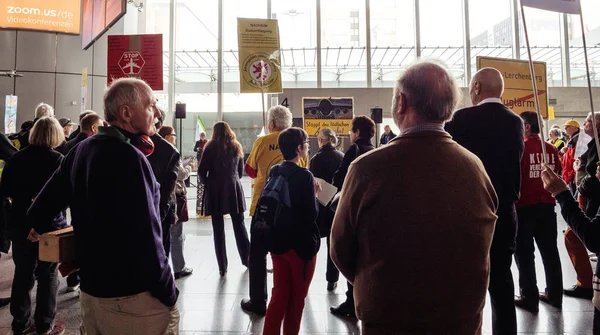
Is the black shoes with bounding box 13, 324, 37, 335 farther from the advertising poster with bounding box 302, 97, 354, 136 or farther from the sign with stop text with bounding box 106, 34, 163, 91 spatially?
the advertising poster with bounding box 302, 97, 354, 136

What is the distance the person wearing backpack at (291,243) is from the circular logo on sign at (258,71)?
2.81 meters

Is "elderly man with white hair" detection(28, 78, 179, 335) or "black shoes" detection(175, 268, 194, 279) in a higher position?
"elderly man with white hair" detection(28, 78, 179, 335)

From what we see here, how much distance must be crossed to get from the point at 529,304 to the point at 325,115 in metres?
4.57

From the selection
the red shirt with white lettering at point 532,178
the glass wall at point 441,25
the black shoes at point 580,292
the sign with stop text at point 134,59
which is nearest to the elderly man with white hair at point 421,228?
the red shirt with white lettering at point 532,178

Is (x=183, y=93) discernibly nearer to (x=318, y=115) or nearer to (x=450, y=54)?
(x=318, y=115)

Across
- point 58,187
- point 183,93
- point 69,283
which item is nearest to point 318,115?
point 69,283

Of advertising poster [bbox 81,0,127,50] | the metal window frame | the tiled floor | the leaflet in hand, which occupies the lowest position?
the tiled floor

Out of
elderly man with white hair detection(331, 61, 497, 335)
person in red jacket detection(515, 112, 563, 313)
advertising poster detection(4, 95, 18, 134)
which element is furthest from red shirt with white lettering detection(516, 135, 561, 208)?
advertising poster detection(4, 95, 18, 134)

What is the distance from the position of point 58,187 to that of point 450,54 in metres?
13.6

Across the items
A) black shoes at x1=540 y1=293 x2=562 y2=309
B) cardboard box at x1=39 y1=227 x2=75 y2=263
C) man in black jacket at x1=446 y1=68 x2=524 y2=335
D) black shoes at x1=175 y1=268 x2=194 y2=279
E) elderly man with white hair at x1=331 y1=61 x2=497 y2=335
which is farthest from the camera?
black shoes at x1=175 y1=268 x2=194 y2=279

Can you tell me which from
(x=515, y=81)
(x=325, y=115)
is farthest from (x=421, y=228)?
(x=325, y=115)

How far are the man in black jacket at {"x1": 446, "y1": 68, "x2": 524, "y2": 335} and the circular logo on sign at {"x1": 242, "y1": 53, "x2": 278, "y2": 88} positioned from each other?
10.3 ft

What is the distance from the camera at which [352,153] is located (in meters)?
3.24

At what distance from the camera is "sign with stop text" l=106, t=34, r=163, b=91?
560 centimetres
